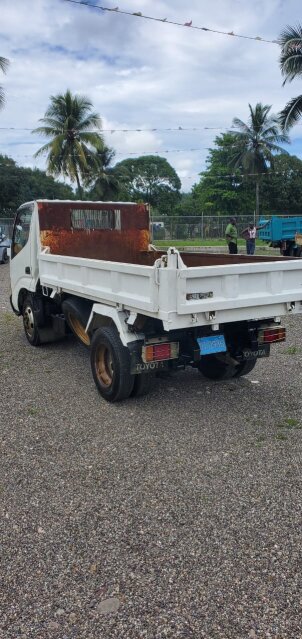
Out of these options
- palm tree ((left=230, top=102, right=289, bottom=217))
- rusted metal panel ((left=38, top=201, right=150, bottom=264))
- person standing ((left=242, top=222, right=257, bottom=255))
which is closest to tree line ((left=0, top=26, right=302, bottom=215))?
palm tree ((left=230, top=102, right=289, bottom=217))

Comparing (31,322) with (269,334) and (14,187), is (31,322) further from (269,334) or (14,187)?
(14,187)

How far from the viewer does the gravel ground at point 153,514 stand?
235 cm

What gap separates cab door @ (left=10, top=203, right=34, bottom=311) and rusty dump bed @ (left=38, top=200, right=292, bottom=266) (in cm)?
35

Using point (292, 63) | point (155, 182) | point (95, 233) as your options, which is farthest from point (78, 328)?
point (155, 182)

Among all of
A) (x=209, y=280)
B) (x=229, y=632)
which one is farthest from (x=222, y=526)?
(x=209, y=280)

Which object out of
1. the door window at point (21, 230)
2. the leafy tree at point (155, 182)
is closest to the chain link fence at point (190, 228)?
the door window at point (21, 230)

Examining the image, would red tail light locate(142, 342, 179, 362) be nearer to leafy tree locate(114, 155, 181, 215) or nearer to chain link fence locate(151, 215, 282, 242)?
chain link fence locate(151, 215, 282, 242)

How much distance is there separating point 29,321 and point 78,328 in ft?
5.18

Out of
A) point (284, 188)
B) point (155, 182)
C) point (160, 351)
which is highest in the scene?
point (155, 182)

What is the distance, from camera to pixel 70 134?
35156mm

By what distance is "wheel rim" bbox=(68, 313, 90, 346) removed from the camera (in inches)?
241

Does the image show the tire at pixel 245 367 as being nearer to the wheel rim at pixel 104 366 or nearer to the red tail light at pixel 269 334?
the red tail light at pixel 269 334

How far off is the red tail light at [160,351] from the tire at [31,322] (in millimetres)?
3272

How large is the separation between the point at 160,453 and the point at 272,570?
1.51 meters
